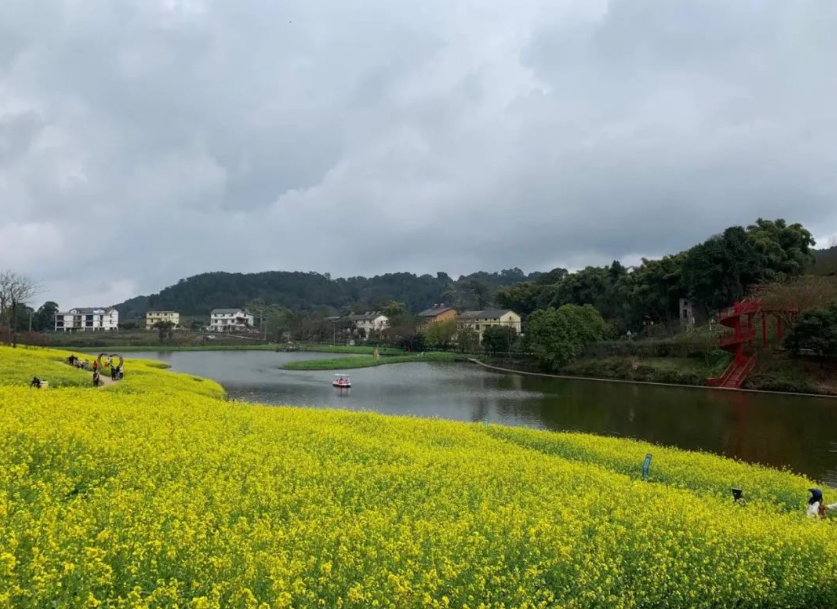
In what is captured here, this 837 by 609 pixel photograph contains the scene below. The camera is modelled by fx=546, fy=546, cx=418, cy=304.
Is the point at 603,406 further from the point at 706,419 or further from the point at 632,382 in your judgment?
the point at 632,382

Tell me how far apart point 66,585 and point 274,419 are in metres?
9.65

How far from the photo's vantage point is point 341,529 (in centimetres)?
591

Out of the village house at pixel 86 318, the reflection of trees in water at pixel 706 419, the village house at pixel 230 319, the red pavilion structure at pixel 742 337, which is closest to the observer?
the reflection of trees in water at pixel 706 419

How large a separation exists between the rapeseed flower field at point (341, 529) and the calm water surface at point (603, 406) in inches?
555

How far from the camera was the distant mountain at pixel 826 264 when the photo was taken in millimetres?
53625

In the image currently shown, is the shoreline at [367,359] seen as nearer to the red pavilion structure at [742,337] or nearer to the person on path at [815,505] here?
the red pavilion structure at [742,337]

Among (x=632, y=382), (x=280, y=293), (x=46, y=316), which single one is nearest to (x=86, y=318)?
(x=46, y=316)

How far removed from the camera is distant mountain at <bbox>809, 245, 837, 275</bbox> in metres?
53.6

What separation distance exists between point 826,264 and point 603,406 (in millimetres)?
38395

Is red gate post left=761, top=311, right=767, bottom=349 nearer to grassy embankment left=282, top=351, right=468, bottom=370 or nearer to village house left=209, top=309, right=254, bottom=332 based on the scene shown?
grassy embankment left=282, top=351, right=468, bottom=370

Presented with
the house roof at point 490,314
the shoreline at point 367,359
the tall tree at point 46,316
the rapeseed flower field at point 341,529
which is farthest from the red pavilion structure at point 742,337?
the tall tree at point 46,316

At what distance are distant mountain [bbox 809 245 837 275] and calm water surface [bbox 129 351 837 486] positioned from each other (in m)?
24.1

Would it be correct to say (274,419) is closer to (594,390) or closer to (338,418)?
(338,418)

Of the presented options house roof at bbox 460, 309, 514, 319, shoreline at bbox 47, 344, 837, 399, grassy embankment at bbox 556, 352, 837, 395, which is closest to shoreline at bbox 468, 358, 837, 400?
shoreline at bbox 47, 344, 837, 399
